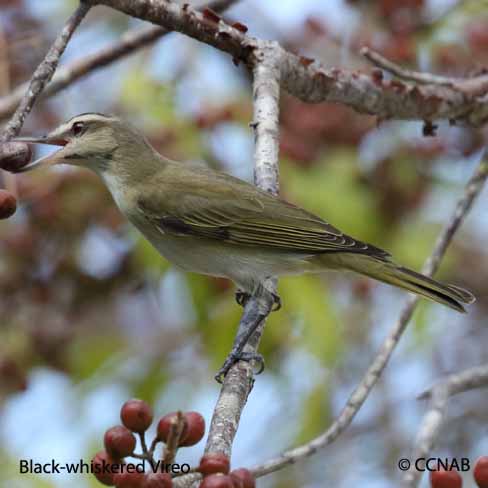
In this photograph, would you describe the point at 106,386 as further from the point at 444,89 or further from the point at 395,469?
the point at 444,89

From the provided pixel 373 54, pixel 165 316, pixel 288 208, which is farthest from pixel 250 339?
pixel 165 316

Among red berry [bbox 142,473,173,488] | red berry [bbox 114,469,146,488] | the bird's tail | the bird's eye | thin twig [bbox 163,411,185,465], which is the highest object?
the bird's eye

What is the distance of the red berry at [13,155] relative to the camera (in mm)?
2246

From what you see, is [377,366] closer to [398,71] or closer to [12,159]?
[398,71]

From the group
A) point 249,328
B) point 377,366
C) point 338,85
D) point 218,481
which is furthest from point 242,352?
point 338,85

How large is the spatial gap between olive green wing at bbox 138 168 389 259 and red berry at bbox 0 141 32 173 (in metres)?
1.66

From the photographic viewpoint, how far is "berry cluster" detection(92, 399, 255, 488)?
1841 mm

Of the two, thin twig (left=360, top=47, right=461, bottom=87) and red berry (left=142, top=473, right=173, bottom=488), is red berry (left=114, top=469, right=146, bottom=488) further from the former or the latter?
thin twig (left=360, top=47, right=461, bottom=87)

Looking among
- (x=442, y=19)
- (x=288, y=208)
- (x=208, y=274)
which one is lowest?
(x=208, y=274)

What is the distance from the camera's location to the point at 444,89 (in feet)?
12.8

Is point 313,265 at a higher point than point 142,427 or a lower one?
higher

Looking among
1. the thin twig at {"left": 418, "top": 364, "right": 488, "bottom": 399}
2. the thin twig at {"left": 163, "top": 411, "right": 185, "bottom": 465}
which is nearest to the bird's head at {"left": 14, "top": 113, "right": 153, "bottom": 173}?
the thin twig at {"left": 418, "top": 364, "right": 488, "bottom": 399}

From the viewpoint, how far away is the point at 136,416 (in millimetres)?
2107

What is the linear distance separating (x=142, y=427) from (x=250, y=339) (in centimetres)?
110
